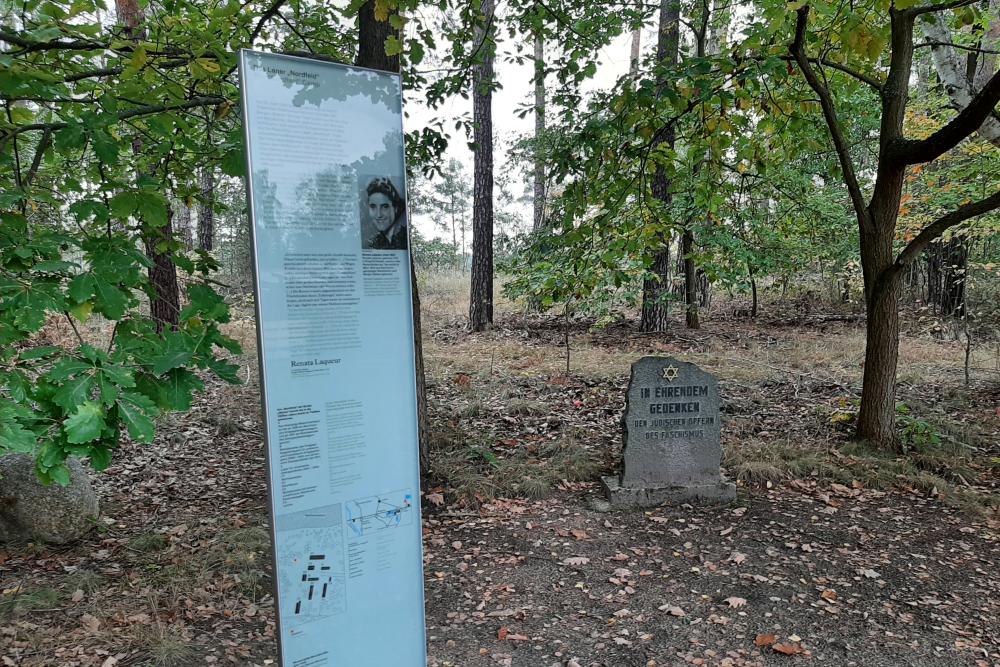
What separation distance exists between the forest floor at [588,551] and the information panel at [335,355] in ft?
4.75

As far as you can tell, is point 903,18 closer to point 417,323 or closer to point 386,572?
point 417,323

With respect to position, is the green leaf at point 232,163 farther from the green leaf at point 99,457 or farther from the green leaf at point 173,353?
the green leaf at point 99,457

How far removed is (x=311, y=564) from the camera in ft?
6.86

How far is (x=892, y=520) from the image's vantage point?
4.74 metres

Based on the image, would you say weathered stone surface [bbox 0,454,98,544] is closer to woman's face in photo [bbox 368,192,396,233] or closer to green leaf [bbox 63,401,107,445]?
green leaf [bbox 63,401,107,445]

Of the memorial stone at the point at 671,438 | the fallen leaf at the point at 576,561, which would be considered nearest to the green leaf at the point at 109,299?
the fallen leaf at the point at 576,561

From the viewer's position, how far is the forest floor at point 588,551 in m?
3.34

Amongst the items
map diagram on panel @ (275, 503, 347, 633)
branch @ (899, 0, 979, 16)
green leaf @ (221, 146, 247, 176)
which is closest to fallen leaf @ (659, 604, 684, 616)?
map diagram on panel @ (275, 503, 347, 633)

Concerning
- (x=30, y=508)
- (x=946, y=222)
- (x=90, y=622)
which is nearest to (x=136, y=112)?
(x=90, y=622)

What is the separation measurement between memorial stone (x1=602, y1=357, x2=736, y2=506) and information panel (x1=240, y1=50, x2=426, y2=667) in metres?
3.14

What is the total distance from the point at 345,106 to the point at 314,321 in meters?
0.76

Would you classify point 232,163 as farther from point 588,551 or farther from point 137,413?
point 588,551

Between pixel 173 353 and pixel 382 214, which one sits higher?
pixel 382 214

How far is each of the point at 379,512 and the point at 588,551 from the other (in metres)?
2.60
